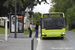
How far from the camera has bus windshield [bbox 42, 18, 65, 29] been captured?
58.6 feet

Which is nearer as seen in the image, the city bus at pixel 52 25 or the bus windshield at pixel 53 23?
the city bus at pixel 52 25

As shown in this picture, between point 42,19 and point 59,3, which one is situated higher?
point 59,3

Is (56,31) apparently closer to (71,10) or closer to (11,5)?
(11,5)

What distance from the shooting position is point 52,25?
17.9 m

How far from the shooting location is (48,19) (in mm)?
18141

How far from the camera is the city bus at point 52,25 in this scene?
1766 cm

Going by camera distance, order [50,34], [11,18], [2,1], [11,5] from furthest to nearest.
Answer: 1. [11,5]
2. [2,1]
3. [11,18]
4. [50,34]

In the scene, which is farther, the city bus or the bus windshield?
the bus windshield

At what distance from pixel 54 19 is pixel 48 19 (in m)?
0.58

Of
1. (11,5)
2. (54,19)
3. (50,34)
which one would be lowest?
(50,34)

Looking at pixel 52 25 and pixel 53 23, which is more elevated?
pixel 53 23

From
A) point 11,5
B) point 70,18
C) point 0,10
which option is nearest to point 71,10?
point 70,18

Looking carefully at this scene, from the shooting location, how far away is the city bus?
17.7 metres

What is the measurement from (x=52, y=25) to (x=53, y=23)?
226 millimetres
